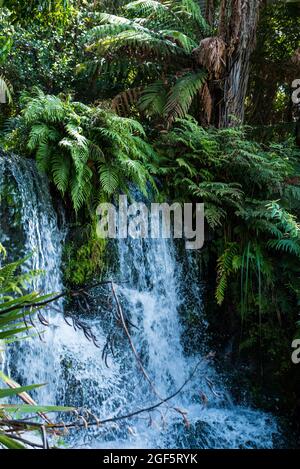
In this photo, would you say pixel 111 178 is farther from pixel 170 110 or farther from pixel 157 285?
pixel 170 110

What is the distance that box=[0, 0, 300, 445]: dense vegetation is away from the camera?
4363mm

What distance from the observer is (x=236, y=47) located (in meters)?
5.97

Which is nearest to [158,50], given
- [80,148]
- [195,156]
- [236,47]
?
[236,47]

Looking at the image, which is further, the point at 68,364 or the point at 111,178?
the point at 111,178

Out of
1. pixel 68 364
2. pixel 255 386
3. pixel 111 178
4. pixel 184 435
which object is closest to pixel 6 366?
pixel 68 364

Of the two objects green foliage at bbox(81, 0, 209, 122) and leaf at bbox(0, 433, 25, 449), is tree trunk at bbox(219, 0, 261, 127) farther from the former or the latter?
leaf at bbox(0, 433, 25, 449)

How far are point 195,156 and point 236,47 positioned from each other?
1934 millimetres

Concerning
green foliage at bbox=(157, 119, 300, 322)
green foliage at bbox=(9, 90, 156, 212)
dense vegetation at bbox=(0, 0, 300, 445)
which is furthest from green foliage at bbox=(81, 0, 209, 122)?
green foliage at bbox=(9, 90, 156, 212)

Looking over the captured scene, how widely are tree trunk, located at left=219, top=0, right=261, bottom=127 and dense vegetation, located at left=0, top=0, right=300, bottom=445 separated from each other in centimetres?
1

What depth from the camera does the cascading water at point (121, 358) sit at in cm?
382

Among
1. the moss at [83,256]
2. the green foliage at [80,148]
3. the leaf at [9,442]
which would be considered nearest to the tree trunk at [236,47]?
the green foliage at [80,148]

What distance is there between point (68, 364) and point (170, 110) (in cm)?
347

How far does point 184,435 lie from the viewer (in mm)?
3889

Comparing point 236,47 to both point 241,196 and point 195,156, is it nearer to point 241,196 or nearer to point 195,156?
point 195,156
